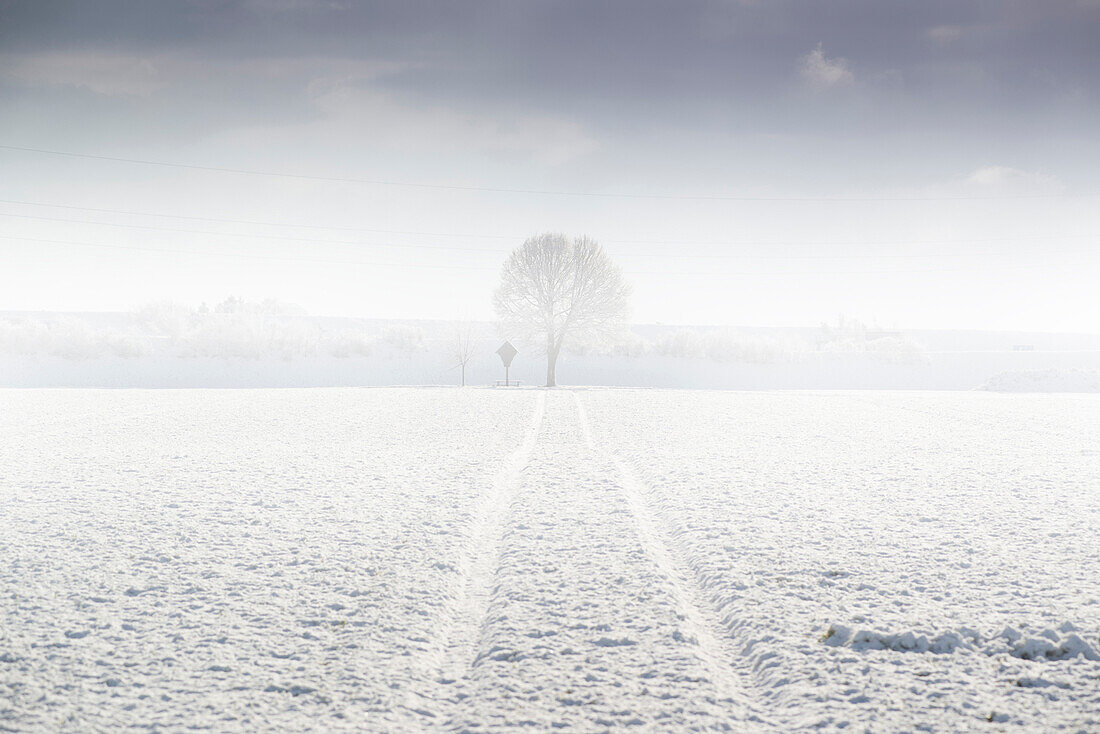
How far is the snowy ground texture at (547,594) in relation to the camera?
344cm

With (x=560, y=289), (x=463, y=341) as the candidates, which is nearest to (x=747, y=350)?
(x=463, y=341)

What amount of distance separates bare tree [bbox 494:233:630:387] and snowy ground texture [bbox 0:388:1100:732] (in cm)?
3070

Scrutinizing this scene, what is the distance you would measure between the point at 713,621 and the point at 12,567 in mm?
6134

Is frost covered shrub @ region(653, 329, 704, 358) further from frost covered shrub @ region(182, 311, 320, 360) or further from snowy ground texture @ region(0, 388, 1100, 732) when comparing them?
snowy ground texture @ region(0, 388, 1100, 732)

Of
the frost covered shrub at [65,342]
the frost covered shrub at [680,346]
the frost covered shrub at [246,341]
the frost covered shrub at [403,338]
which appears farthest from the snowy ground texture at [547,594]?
the frost covered shrub at [680,346]

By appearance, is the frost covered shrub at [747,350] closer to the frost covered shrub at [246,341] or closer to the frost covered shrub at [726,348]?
the frost covered shrub at [726,348]

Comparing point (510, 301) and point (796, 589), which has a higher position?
point (510, 301)

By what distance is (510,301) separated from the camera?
4178 cm

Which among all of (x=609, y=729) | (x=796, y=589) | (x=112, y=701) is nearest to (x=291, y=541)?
(x=112, y=701)

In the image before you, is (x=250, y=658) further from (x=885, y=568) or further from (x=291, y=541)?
(x=885, y=568)

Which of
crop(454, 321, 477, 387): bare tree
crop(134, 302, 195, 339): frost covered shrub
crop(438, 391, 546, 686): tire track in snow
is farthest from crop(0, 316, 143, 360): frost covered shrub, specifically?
crop(438, 391, 546, 686): tire track in snow

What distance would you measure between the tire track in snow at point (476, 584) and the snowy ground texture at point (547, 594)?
0.03m

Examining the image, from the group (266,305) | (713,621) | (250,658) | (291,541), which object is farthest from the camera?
(266,305)

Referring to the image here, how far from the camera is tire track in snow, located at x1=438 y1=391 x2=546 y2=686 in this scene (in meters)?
3.96
